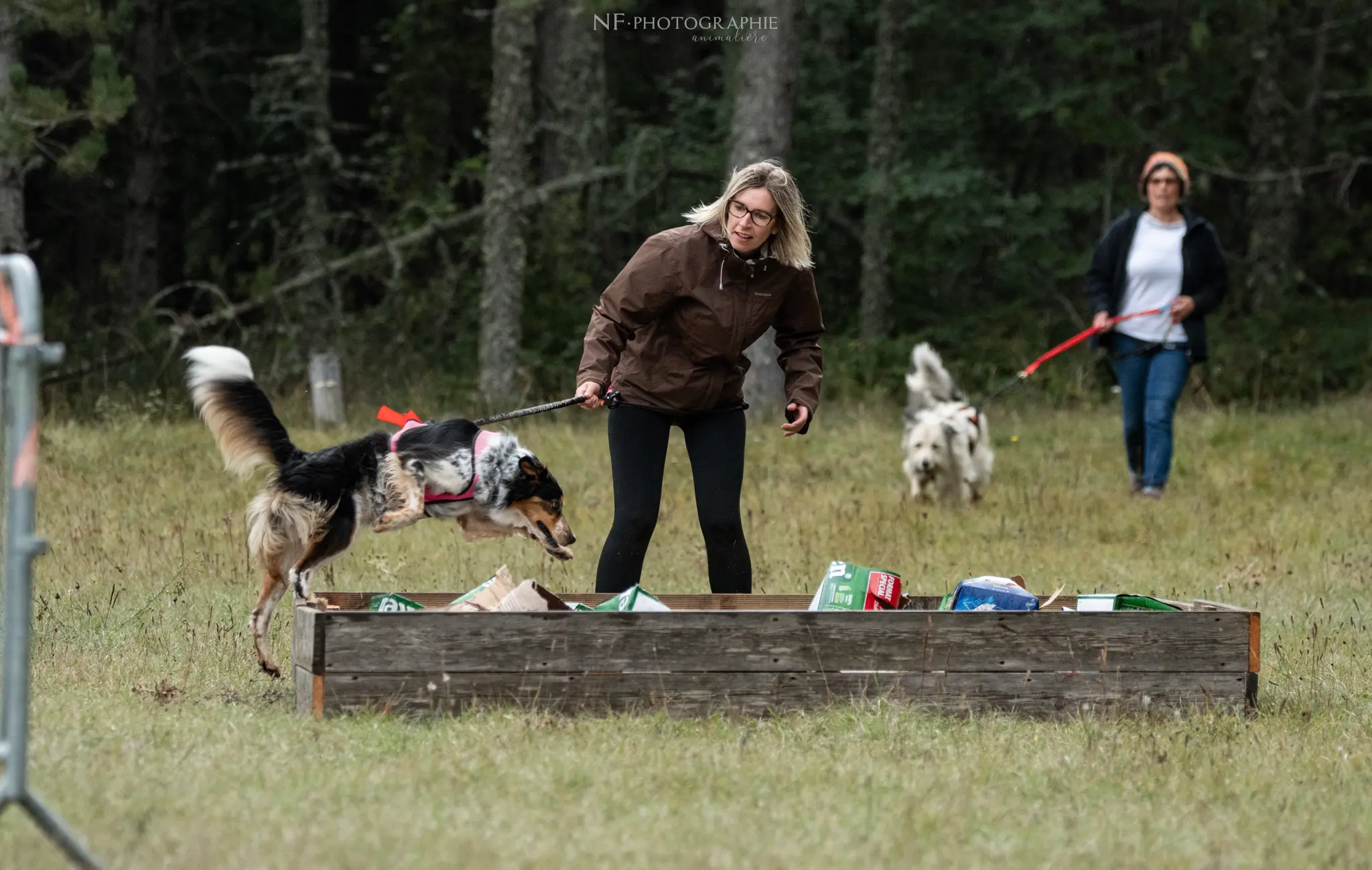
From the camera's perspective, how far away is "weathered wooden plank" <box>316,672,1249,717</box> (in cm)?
492

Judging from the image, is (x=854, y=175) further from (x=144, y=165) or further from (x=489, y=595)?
(x=489, y=595)

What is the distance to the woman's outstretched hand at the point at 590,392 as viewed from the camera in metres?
5.59

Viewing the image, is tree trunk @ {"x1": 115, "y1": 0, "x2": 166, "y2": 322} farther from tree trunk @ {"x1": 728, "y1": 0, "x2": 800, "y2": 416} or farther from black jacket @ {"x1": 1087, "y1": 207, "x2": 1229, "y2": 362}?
black jacket @ {"x1": 1087, "y1": 207, "x2": 1229, "y2": 362}

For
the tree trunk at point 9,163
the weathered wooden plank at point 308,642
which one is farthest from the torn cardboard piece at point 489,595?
the tree trunk at point 9,163

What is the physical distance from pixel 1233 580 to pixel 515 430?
277 inches

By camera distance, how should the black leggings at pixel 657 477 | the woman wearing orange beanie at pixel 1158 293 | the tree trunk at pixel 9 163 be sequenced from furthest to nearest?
1. the tree trunk at pixel 9 163
2. the woman wearing orange beanie at pixel 1158 293
3. the black leggings at pixel 657 477

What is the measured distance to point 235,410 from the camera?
5.91 meters

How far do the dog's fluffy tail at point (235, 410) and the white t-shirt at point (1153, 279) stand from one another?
247 inches

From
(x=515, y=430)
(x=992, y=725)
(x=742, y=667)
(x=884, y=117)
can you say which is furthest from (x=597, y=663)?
(x=884, y=117)

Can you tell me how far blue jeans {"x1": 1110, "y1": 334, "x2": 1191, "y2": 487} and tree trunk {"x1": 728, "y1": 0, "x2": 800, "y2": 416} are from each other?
485 centimetres

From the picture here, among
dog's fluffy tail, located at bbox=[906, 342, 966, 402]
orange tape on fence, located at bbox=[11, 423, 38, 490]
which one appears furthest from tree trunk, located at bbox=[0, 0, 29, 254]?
orange tape on fence, located at bbox=[11, 423, 38, 490]

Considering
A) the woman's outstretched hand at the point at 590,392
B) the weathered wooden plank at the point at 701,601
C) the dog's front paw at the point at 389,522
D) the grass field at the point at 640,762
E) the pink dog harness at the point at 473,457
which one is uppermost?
the woman's outstretched hand at the point at 590,392

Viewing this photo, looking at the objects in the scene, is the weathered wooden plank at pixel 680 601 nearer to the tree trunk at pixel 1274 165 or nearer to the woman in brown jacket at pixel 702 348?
the woman in brown jacket at pixel 702 348

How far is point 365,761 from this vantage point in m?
4.31
